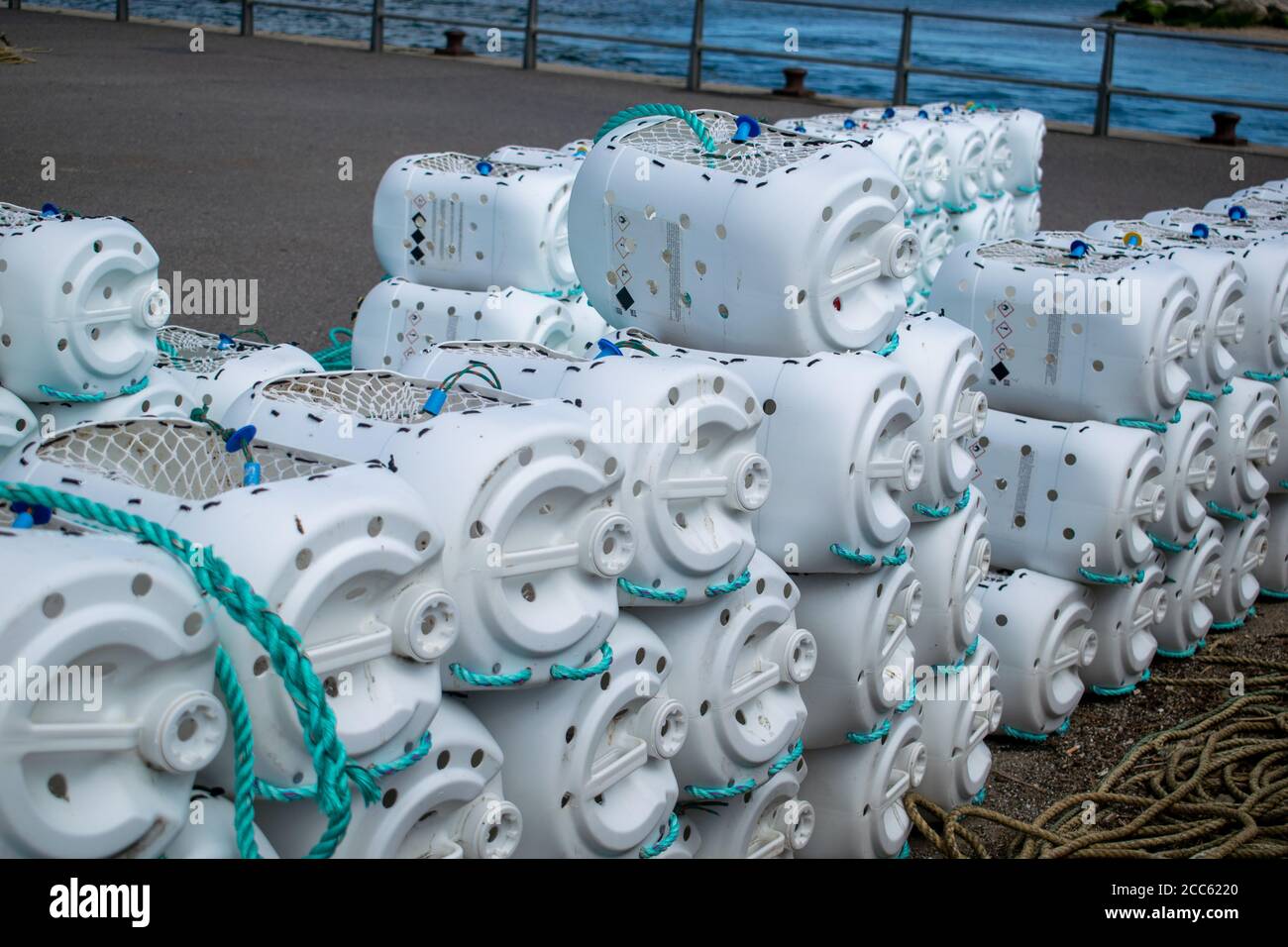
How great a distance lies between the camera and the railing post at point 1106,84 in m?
10.4

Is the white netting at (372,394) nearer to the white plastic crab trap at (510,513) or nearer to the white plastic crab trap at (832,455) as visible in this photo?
the white plastic crab trap at (510,513)

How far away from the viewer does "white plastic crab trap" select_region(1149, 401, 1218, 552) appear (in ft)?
11.4

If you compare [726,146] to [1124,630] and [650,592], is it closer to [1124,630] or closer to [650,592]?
[650,592]

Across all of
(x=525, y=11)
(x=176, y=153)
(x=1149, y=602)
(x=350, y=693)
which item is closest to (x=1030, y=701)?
(x=1149, y=602)

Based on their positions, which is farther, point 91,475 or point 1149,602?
point 1149,602

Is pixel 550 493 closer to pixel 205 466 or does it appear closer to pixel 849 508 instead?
pixel 205 466

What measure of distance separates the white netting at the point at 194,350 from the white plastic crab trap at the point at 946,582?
148 cm

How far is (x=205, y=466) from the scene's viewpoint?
182cm

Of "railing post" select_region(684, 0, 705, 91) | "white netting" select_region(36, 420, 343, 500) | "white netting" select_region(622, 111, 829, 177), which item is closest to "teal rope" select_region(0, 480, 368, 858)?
"white netting" select_region(36, 420, 343, 500)

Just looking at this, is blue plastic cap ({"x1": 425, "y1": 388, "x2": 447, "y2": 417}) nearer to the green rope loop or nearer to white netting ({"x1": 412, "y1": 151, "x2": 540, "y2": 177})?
the green rope loop
